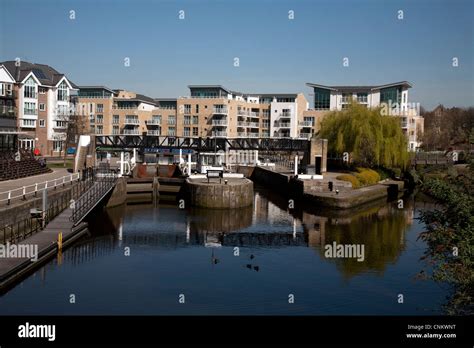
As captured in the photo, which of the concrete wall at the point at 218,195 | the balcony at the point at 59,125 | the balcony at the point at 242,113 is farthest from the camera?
the balcony at the point at 242,113

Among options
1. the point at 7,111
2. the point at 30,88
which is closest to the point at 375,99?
the point at 30,88

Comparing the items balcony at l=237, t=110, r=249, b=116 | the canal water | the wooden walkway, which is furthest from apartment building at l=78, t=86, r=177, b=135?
the wooden walkway

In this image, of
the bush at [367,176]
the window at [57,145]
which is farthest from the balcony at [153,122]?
the bush at [367,176]

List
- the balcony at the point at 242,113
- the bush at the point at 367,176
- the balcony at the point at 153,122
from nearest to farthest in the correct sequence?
the bush at the point at 367,176, the balcony at the point at 242,113, the balcony at the point at 153,122

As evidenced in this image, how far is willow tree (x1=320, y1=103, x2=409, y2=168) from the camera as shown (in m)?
59.8

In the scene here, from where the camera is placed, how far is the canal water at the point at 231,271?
20750mm

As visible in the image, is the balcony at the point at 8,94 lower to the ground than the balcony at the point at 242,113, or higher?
lower

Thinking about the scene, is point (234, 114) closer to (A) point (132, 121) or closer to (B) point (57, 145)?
(A) point (132, 121)

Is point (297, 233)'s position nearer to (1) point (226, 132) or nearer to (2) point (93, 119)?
(1) point (226, 132)

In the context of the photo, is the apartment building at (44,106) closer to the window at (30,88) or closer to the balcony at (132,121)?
the window at (30,88)

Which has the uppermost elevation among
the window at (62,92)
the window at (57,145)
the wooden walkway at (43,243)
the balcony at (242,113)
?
the window at (62,92)

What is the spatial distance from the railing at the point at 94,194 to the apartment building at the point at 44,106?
81.1 feet

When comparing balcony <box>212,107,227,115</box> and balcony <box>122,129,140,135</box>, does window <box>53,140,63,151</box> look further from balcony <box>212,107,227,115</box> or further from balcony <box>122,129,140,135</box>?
balcony <box>212,107,227,115</box>
